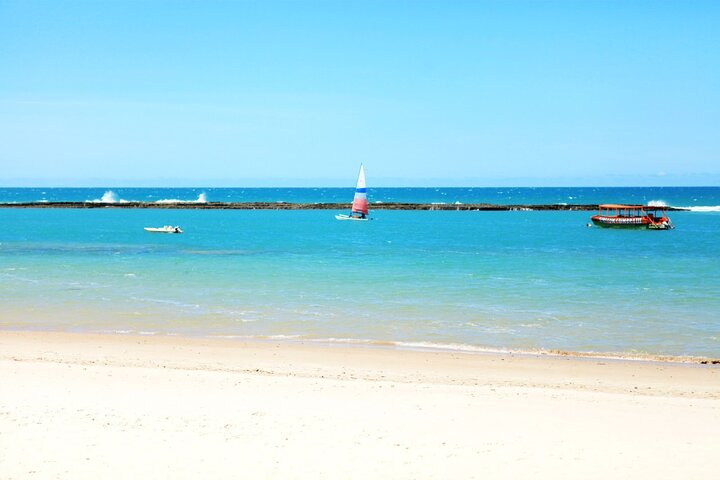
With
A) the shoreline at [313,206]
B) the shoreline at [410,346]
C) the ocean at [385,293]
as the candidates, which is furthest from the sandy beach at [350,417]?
the shoreline at [313,206]

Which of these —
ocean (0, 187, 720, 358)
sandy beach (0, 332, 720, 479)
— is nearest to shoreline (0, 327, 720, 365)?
ocean (0, 187, 720, 358)

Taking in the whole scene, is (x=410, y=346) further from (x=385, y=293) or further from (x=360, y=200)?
(x=360, y=200)

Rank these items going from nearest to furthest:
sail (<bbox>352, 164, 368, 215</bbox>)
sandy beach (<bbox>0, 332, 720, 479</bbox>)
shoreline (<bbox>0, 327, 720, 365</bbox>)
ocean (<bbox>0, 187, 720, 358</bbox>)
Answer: sandy beach (<bbox>0, 332, 720, 479</bbox>)
shoreline (<bbox>0, 327, 720, 365</bbox>)
ocean (<bbox>0, 187, 720, 358</bbox>)
sail (<bbox>352, 164, 368, 215</bbox>)

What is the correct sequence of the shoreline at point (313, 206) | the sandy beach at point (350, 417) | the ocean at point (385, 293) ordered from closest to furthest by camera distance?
the sandy beach at point (350, 417)
the ocean at point (385, 293)
the shoreline at point (313, 206)

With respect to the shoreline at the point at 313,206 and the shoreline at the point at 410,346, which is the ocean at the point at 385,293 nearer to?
the shoreline at the point at 410,346

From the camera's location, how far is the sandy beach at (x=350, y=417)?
8648mm

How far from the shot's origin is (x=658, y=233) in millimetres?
69125

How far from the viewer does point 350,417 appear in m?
10.7

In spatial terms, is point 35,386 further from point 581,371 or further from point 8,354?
point 581,371

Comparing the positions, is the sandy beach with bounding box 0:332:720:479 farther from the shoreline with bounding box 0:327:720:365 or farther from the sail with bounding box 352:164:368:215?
the sail with bounding box 352:164:368:215

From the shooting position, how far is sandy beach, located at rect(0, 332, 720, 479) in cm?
865

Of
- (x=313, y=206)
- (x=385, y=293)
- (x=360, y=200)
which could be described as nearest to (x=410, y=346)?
(x=385, y=293)

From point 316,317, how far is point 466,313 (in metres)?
4.58

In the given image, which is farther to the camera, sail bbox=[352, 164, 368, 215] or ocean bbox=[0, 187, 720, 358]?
sail bbox=[352, 164, 368, 215]
